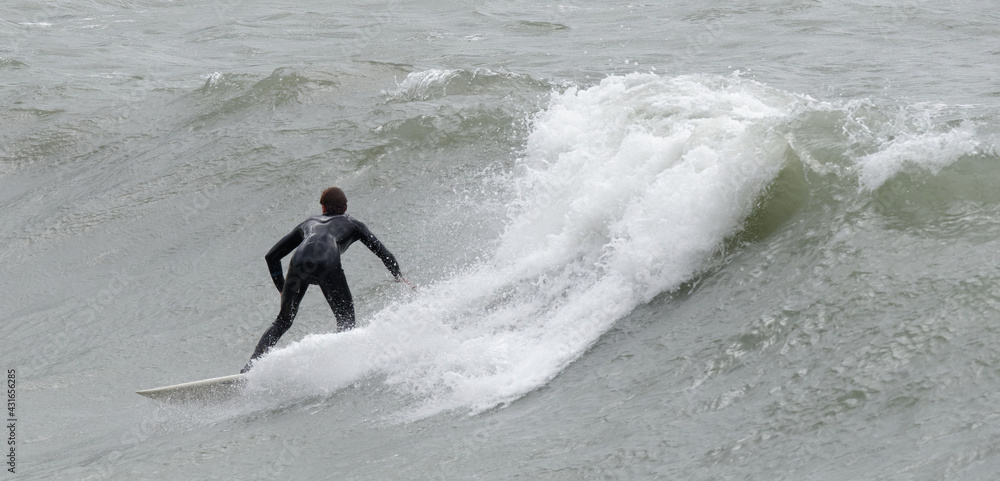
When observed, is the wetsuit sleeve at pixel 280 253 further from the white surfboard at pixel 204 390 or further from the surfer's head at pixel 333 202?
the white surfboard at pixel 204 390

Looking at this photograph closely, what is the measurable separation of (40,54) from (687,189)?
54.8 ft

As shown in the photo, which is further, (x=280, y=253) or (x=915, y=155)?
(x=280, y=253)

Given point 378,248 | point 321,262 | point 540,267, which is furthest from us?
point 540,267

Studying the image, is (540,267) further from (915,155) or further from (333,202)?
(915,155)

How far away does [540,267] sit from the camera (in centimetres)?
827

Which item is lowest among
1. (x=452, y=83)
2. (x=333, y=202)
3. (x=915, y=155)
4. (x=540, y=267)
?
(x=540, y=267)

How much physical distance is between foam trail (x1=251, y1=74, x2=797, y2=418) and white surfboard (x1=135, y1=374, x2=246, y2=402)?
0.52 feet

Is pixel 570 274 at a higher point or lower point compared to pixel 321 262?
lower

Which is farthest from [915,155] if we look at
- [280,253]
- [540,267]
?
[280,253]

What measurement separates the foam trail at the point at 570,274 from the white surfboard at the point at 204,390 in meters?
0.16

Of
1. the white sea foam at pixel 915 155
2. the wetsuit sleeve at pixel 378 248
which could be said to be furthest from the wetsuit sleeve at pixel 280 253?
the white sea foam at pixel 915 155

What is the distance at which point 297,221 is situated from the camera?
11148mm

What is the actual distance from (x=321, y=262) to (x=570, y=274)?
1.88m

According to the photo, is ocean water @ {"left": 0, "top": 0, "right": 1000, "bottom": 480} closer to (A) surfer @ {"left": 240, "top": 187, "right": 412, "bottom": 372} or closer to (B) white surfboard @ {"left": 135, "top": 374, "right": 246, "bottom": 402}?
(B) white surfboard @ {"left": 135, "top": 374, "right": 246, "bottom": 402}
